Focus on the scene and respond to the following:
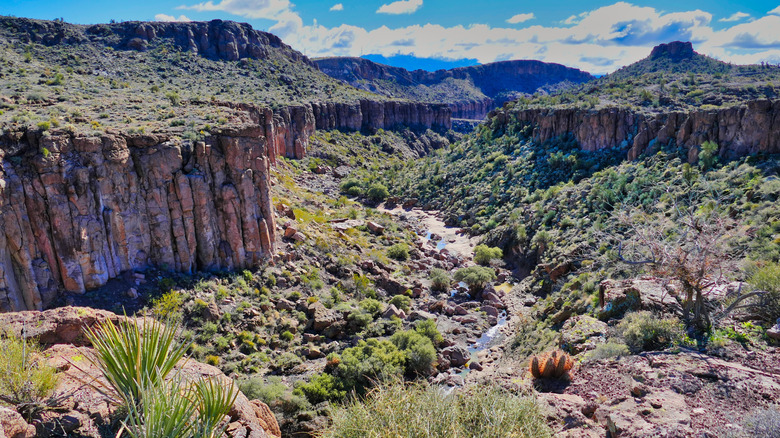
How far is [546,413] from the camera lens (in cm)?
936

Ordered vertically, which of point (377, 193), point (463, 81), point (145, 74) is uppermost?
point (463, 81)

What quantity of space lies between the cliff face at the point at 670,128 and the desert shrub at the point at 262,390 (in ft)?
100

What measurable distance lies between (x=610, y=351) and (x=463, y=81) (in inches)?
6257

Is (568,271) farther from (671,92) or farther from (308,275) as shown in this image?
(671,92)

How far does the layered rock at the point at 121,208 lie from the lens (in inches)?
612

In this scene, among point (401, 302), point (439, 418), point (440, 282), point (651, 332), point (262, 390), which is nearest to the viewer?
point (439, 418)

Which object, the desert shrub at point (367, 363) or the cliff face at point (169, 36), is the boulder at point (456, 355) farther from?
the cliff face at point (169, 36)

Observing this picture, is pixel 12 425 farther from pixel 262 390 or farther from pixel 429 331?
pixel 429 331

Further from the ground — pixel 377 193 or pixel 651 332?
pixel 651 332

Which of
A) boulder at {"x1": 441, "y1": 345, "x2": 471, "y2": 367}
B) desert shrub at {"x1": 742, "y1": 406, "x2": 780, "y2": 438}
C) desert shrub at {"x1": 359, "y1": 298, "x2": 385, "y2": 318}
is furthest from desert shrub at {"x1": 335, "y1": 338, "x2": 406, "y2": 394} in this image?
desert shrub at {"x1": 742, "y1": 406, "x2": 780, "y2": 438}

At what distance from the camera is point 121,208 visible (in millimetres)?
18078

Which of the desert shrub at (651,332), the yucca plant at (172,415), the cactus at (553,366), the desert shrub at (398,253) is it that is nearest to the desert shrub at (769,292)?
the desert shrub at (651,332)

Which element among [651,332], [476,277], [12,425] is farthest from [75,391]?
[476,277]

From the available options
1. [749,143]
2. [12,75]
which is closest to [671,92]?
[749,143]
